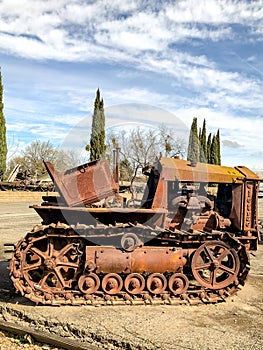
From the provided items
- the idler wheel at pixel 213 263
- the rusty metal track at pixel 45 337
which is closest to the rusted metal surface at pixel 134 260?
Result: the idler wheel at pixel 213 263

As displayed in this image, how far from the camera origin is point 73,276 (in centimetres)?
727

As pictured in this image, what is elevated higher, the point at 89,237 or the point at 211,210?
the point at 211,210

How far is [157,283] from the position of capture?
7215mm

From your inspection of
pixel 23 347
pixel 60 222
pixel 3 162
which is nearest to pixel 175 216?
pixel 60 222

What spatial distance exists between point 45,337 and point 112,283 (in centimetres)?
188

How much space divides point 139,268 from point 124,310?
2.82 feet

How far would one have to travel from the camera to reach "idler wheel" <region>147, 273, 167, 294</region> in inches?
283

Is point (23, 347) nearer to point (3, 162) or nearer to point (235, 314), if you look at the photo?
point (235, 314)

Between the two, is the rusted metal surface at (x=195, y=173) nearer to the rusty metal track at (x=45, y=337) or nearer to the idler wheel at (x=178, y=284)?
the idler wheel at (x=178, y=284)

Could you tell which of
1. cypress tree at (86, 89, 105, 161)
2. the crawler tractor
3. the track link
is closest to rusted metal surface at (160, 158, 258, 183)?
the crawler tractor

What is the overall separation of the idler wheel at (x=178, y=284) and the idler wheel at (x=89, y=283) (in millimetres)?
1373

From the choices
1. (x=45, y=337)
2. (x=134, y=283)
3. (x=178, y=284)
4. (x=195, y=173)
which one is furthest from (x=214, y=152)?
(x=45, y=337)

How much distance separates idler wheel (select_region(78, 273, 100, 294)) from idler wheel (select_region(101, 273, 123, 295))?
0.13 m

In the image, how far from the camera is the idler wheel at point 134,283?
281 inches
